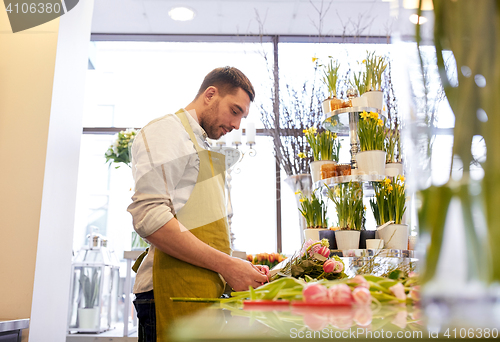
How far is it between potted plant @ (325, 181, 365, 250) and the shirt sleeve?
24.5 inches

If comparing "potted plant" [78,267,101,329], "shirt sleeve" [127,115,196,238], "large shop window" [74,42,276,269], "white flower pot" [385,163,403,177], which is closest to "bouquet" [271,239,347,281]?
"shirt sleeve" [127,115,196,238]

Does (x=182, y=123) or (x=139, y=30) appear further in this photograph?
(x=139, y=30)

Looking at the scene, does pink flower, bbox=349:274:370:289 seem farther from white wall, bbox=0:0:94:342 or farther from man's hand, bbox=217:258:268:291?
white wall, bbox=0:0:94:342

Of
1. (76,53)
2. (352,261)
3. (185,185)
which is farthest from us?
(76,53)

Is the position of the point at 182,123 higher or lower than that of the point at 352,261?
higher

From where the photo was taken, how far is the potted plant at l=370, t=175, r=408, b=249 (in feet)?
4.53

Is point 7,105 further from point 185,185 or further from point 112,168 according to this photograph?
point 112,168

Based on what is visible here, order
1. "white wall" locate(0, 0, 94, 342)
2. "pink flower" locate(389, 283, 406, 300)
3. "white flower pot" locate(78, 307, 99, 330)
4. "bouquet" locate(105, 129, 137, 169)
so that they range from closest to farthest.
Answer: "pink flower" locate(389, 283, 406, 300) → "white wall" locate(0, 0, 94, 342) → "white flower pot" locate(78, 307, 99, 330) → "bouquet" locate(105, 129, 137, 169)

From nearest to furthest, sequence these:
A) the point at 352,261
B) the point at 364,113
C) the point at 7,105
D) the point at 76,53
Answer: the point at 352,261 → the point at 364,113 → the point at 7,105 → the point at 76,53

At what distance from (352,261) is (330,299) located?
112cm

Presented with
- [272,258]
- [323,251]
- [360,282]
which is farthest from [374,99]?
[360,282]

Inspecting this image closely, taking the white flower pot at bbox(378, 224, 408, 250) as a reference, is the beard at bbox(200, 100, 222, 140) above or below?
above

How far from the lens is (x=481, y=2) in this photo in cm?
18

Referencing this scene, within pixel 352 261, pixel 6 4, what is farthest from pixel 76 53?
pixel 352 261
